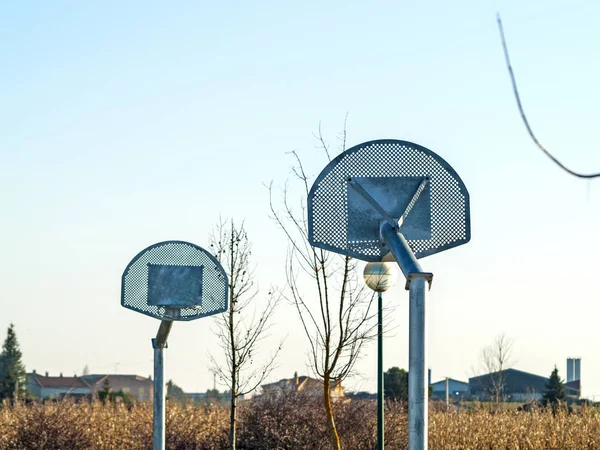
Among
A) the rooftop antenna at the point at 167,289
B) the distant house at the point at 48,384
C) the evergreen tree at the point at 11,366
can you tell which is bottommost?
the distant house at the point at 48,384

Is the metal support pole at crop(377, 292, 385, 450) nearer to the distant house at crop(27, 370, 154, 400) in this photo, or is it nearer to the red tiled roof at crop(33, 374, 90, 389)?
the distant house at crop(27, 370, 154, 400)

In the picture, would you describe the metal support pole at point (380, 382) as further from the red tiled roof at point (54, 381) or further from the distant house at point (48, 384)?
the red tiled roof at point (54, 381)

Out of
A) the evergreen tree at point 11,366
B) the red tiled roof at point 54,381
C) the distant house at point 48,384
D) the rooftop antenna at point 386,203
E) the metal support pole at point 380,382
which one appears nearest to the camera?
the rooftop antenna at point 386,203

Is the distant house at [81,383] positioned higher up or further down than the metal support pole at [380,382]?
further down

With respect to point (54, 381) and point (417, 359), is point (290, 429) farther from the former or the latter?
point (54, 381)

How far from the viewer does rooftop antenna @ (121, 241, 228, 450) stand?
1023 cm

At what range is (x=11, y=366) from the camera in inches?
2501

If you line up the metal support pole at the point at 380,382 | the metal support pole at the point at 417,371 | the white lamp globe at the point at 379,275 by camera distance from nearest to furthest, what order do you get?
the metal support pole at the point at 417,371
the white lamp globe at the point at 379,275
the metal support pole at the point at 380,382

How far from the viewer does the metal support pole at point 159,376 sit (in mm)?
10211

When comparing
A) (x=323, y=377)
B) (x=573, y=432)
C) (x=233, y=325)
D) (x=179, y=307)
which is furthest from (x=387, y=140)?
(x=573, y=432)

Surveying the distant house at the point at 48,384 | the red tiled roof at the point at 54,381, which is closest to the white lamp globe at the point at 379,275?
the distant house at the point at 48,384

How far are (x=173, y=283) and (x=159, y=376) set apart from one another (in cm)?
98

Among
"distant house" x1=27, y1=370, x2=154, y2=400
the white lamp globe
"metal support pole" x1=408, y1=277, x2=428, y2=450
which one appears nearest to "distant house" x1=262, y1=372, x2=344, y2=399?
the white lamp globe

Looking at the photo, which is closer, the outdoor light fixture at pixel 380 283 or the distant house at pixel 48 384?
the outdoor light fixture at pixel 380 283
